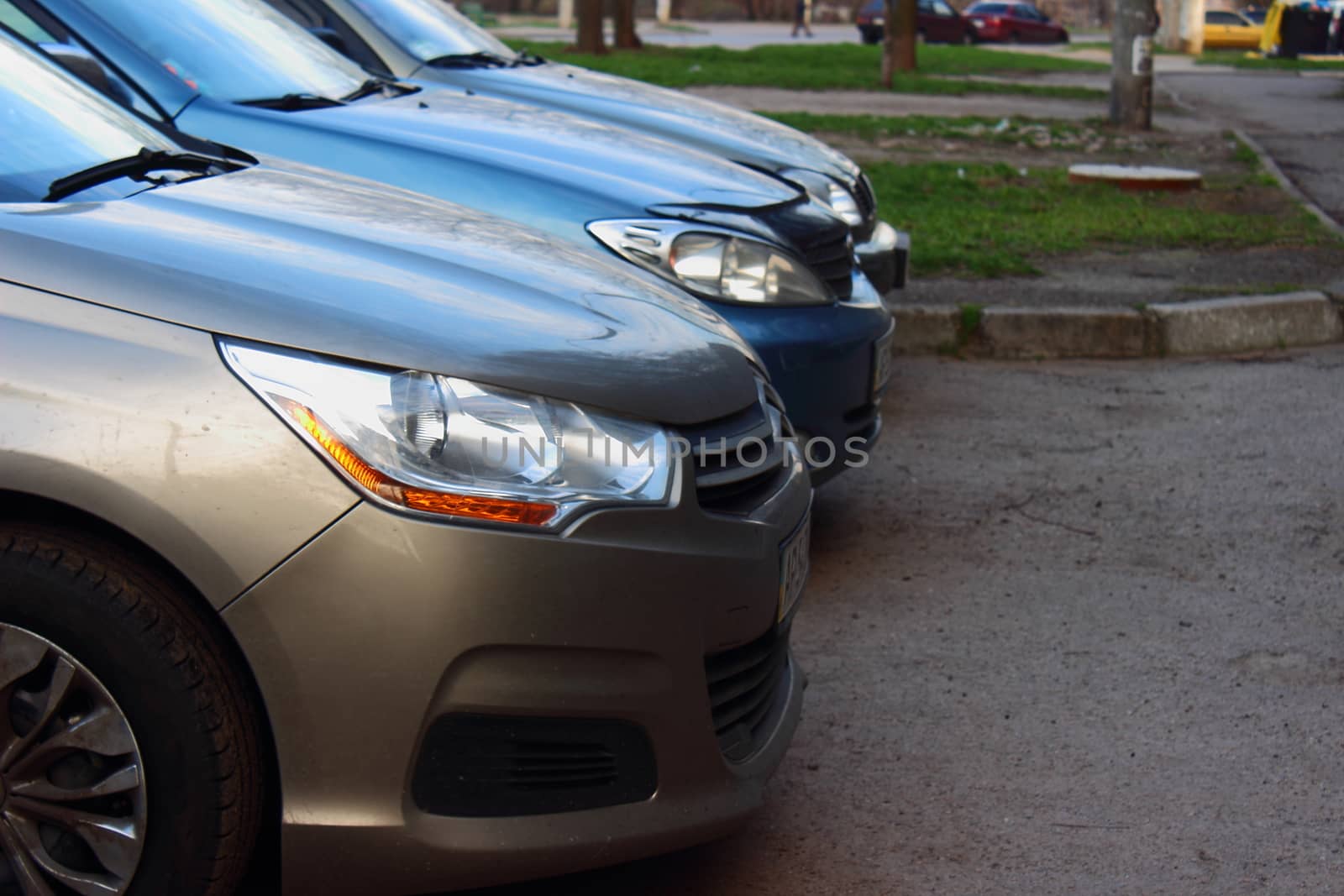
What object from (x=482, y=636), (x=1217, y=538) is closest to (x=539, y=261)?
(x=482, y=636)

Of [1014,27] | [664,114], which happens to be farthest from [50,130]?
[1014,27]

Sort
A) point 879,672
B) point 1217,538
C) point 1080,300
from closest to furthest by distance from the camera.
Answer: point 879,672, point 1217,538, point 1080,300

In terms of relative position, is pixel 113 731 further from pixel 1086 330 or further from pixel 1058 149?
pixel 1058 149

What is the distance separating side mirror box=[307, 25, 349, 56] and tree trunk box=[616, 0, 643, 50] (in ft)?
77.8

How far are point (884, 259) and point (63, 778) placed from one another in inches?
167

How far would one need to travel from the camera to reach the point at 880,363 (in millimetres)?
4168

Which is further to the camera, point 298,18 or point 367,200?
point 298,18

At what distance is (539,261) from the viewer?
2.79 m

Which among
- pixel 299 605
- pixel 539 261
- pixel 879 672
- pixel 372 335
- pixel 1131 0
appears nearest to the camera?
pixel 299 605

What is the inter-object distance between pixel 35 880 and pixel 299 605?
0.56 m

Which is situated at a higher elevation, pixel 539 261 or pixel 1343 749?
pixel 539 261

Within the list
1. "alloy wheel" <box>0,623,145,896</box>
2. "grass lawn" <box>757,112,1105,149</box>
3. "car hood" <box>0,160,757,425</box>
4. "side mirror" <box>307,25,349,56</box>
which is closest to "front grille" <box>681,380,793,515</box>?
"car hood" <box>0,160,757,425</box>

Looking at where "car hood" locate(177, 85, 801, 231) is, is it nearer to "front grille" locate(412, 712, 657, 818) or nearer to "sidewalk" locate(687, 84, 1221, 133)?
"front grille" locate(412, 712, 657, 818)

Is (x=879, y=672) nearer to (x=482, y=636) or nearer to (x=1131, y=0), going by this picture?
(x=482, y=636)
